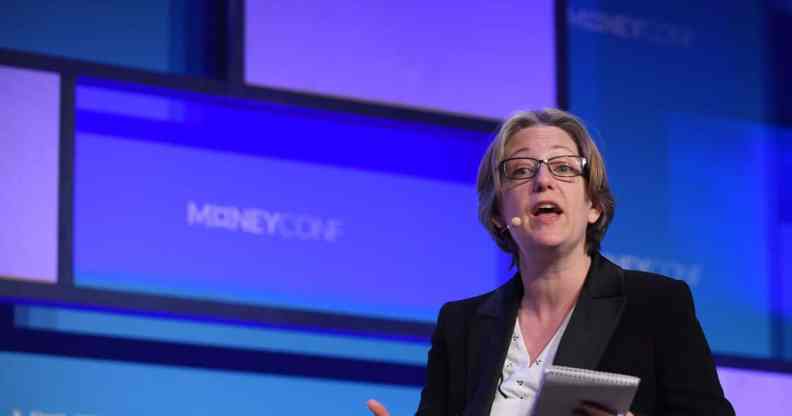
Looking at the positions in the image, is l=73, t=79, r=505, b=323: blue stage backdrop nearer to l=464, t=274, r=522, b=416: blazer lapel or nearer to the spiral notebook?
l=464, t=274, r=522, b=416: blazer lapel

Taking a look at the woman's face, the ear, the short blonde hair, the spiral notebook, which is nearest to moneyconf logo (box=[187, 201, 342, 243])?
the short blonde hair

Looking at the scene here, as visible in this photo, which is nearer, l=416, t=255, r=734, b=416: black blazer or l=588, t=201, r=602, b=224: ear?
l=416, t=255, r=734, b=416: black blazer

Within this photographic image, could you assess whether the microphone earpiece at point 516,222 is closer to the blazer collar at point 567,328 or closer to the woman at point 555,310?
the woman at point 555,310

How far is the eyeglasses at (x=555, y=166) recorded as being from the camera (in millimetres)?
2402

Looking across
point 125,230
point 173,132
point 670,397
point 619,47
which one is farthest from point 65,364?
point 619,47

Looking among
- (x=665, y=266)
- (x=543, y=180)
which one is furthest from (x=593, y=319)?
(x=665, y=266)

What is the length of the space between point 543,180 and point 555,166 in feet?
0.18

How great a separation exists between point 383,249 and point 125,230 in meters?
0.74

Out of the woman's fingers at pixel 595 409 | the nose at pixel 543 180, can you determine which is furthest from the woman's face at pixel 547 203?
the woman's fingers at pixel 595 409

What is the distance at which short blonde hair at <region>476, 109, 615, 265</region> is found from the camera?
7.94ft

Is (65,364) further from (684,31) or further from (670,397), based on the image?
(684,31)

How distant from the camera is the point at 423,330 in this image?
359 cm

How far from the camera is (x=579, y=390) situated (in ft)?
6.41

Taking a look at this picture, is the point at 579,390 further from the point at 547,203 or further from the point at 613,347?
the point at 547,203
